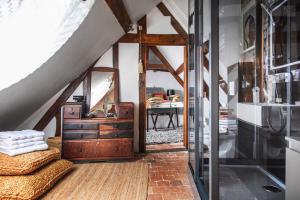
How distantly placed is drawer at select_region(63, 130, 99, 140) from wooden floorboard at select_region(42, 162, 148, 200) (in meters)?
0.43

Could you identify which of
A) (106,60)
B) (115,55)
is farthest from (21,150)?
(115,55)

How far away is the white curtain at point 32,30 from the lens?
1.93m

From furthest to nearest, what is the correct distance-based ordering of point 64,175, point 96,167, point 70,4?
1. point 96,167
2. point 64,175
3. point 70,4

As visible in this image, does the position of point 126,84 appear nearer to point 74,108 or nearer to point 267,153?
point 74,108

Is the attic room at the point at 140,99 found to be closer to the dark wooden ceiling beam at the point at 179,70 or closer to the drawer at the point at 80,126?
the drawer at the point at 80,126

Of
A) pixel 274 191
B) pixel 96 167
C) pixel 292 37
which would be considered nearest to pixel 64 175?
pixel 96 167

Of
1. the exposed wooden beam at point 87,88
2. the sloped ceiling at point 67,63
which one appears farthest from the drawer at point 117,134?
the sloped ceiling at point 67,63

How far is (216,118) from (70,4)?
163 centimetres

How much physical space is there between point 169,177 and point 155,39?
249cm

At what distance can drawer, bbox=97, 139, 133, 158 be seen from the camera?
341 centimetres

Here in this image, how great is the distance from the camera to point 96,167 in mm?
3250

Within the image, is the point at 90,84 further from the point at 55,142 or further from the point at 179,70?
the point at 179,70

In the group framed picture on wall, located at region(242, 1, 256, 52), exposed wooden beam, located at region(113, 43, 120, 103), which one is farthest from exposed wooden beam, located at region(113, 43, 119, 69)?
framed picture on wall, located at region(242, 1, 256, 52)

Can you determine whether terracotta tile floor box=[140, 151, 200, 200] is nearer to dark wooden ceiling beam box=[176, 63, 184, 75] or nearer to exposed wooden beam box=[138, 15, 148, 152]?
exposed wooden beam box=[138, 15, 148, 152]
